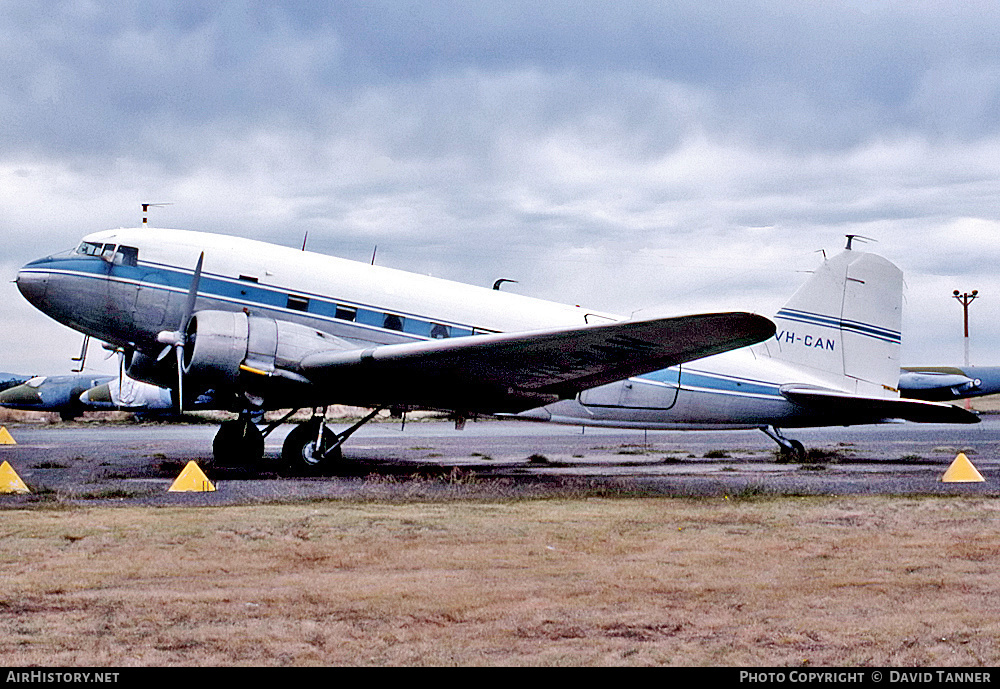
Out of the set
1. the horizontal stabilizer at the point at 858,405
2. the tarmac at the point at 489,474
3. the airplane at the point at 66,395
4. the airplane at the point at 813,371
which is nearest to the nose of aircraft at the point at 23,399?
the airplane at the point at 66,395

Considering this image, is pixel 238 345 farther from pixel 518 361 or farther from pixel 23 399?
pixel 23 399

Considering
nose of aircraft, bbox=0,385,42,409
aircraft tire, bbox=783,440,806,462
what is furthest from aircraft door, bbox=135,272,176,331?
nose of aircraft, bbox=0,385,42,409

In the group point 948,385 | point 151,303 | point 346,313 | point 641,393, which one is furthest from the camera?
point 948,385

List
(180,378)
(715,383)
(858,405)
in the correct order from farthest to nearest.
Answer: (858,405) → (715,383) → (180,378)

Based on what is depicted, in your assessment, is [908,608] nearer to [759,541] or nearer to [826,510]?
[759,541]

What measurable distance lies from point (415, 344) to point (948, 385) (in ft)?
168

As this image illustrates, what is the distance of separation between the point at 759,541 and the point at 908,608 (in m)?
2.47

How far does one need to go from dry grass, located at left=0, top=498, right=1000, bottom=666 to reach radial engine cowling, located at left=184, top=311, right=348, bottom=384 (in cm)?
399

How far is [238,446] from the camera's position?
16453 millimetres

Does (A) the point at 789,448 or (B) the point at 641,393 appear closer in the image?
(B) the point at 641,393

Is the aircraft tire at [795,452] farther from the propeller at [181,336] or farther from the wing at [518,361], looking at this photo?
the propeller at [181,336]

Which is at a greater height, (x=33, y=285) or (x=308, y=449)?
(x=33, y=285)

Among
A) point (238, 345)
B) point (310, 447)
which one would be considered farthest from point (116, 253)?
point (310, 447)
